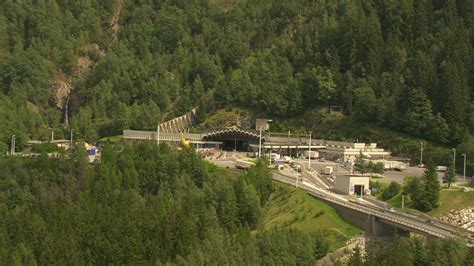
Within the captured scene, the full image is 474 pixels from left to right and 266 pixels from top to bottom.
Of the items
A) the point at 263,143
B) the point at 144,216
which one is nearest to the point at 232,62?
the point at 263,143

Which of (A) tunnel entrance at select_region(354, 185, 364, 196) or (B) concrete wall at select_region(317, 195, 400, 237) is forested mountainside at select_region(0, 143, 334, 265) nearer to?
(B) concrete wall at select_region(317, 195, 400, 237)

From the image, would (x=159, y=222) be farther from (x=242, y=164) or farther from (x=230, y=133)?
(x=230, y=133)

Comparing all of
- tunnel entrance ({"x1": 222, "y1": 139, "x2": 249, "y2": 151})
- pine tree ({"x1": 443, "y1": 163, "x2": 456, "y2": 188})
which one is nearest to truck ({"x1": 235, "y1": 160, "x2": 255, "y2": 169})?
tunnel entrance ({"x1": 222, "y1": 139, "x2": 249, "y2": 151})

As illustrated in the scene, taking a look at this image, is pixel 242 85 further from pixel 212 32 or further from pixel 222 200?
pixel 222 200

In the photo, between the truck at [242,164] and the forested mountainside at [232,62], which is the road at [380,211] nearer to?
the truck at [242,164]

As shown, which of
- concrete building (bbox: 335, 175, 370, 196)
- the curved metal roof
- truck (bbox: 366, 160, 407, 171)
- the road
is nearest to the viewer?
the road

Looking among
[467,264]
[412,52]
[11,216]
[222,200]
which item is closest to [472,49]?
[412,52]

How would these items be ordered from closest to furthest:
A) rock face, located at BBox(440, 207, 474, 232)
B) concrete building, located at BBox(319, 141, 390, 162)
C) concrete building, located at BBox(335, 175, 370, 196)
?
rock face, located at BBox(440, 207, 474, 232), concrete building, located at BBox(335, 175, 370, 196), concrete building, located at BBox(319, 141, 390, 162)
